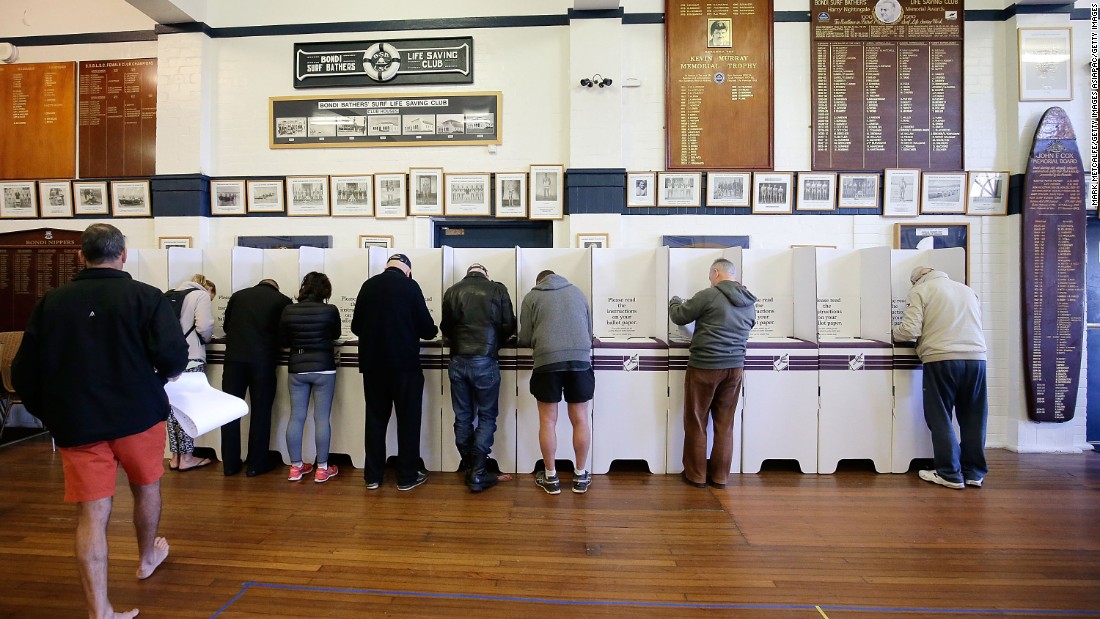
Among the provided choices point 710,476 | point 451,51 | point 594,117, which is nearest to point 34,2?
point 451,51

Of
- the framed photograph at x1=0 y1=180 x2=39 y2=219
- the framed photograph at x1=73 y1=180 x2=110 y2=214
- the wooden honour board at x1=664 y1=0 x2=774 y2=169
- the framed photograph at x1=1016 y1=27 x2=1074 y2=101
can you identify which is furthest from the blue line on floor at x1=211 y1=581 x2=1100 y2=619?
the framed photograph at x1=0 y1=180 x2=39 y2=219

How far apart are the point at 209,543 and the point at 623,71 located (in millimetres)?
5180

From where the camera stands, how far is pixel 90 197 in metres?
5.49

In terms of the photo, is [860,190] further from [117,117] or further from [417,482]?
[117,117]

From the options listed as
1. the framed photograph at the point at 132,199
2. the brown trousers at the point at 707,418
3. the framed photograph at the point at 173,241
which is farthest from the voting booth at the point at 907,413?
the framed photograph at the point at 132,199

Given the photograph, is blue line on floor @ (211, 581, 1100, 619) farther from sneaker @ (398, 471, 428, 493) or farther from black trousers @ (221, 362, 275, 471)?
black trousers @ (221, 362, 275, 471)

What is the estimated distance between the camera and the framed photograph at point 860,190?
199 inches

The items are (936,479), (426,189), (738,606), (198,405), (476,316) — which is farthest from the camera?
(426,189)

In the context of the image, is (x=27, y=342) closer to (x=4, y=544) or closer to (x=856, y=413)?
(x=4, y=544)

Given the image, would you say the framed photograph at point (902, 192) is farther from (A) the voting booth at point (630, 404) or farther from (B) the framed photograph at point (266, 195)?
(B) the framed photograph at point (266, 195)

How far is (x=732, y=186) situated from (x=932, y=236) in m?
2.05

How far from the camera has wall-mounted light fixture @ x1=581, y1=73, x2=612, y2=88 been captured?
4.95 m

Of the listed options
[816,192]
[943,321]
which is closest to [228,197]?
[816,192]

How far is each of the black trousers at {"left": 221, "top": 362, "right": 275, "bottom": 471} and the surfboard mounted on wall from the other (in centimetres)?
682
